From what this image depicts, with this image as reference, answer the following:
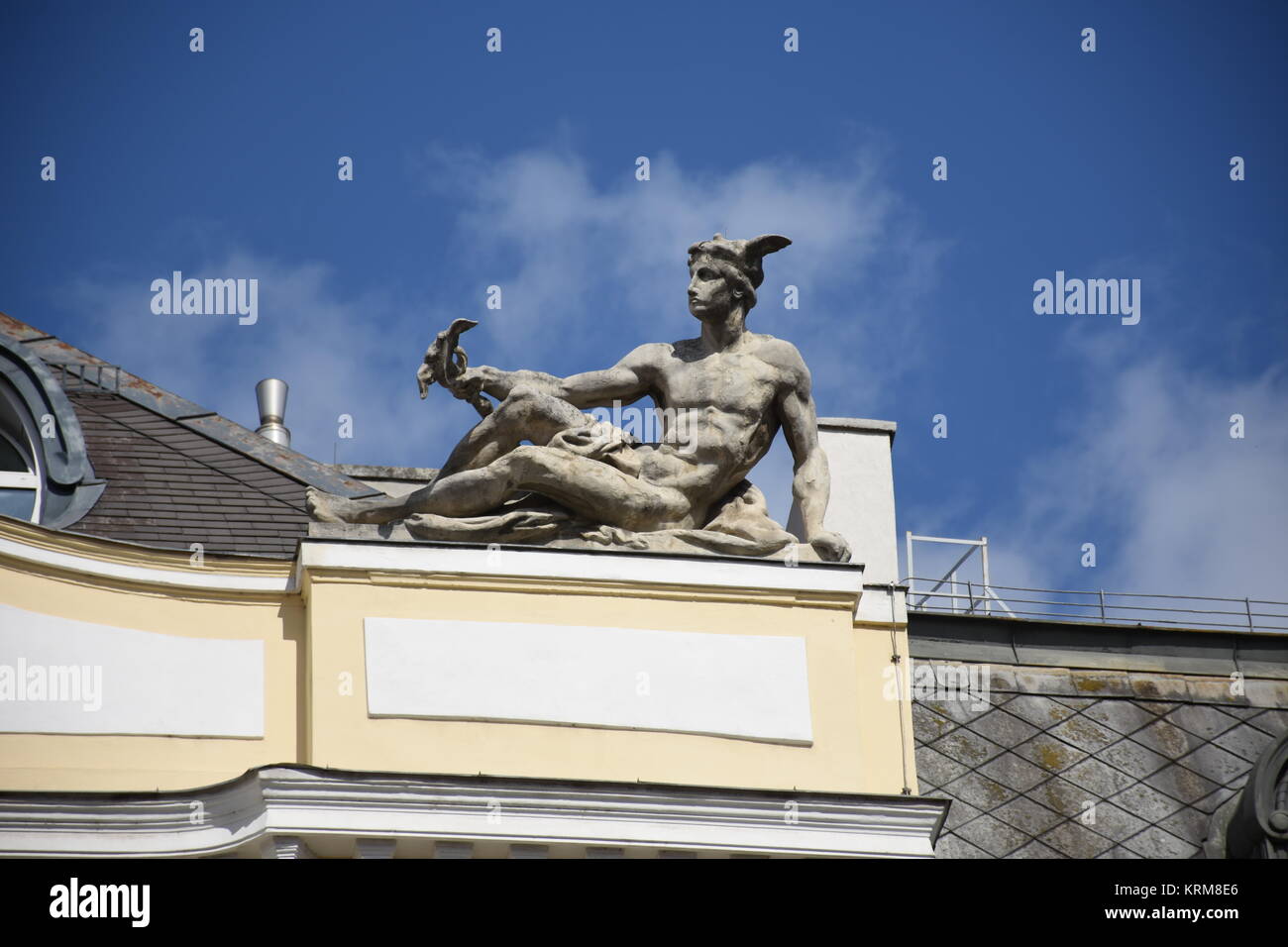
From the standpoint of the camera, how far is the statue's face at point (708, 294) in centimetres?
1858

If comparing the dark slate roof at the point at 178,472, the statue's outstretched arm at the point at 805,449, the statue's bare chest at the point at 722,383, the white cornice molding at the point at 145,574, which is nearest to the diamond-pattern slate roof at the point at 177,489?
the dark slate roof at the point at 178,472

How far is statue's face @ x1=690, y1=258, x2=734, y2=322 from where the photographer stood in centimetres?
1858

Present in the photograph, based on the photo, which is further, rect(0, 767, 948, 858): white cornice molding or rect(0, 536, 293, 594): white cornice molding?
rect(0, 536, 293, 594): white cornice molding

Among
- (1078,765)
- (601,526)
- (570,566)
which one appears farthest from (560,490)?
(1078,765)

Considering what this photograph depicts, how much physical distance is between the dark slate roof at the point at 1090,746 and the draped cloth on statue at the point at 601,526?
8.15ft

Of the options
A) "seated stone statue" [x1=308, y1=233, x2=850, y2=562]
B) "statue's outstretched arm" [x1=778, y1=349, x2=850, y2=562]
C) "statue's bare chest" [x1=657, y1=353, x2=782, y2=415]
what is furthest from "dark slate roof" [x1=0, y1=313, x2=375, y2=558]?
"statue's outstretched arm" [x1=778, y1=349, x2=850, y2=562]

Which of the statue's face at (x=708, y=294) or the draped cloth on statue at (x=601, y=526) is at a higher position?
the statue's face at (x=708, y=294)

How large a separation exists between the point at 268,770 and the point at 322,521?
219cm

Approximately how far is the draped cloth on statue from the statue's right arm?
1.05 feet

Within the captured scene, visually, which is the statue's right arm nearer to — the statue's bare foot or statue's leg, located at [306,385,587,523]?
statue's leg, located at [306,385,587,523]

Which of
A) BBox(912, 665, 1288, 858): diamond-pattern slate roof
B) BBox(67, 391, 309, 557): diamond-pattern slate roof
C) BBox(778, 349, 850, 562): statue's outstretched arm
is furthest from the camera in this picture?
BBox(912, 665, 1288, 858): diamond-pattern slate roof

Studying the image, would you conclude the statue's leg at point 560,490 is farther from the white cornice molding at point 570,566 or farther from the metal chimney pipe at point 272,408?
the metal chimney pipe at point 272,408

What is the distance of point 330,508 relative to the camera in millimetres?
17828
